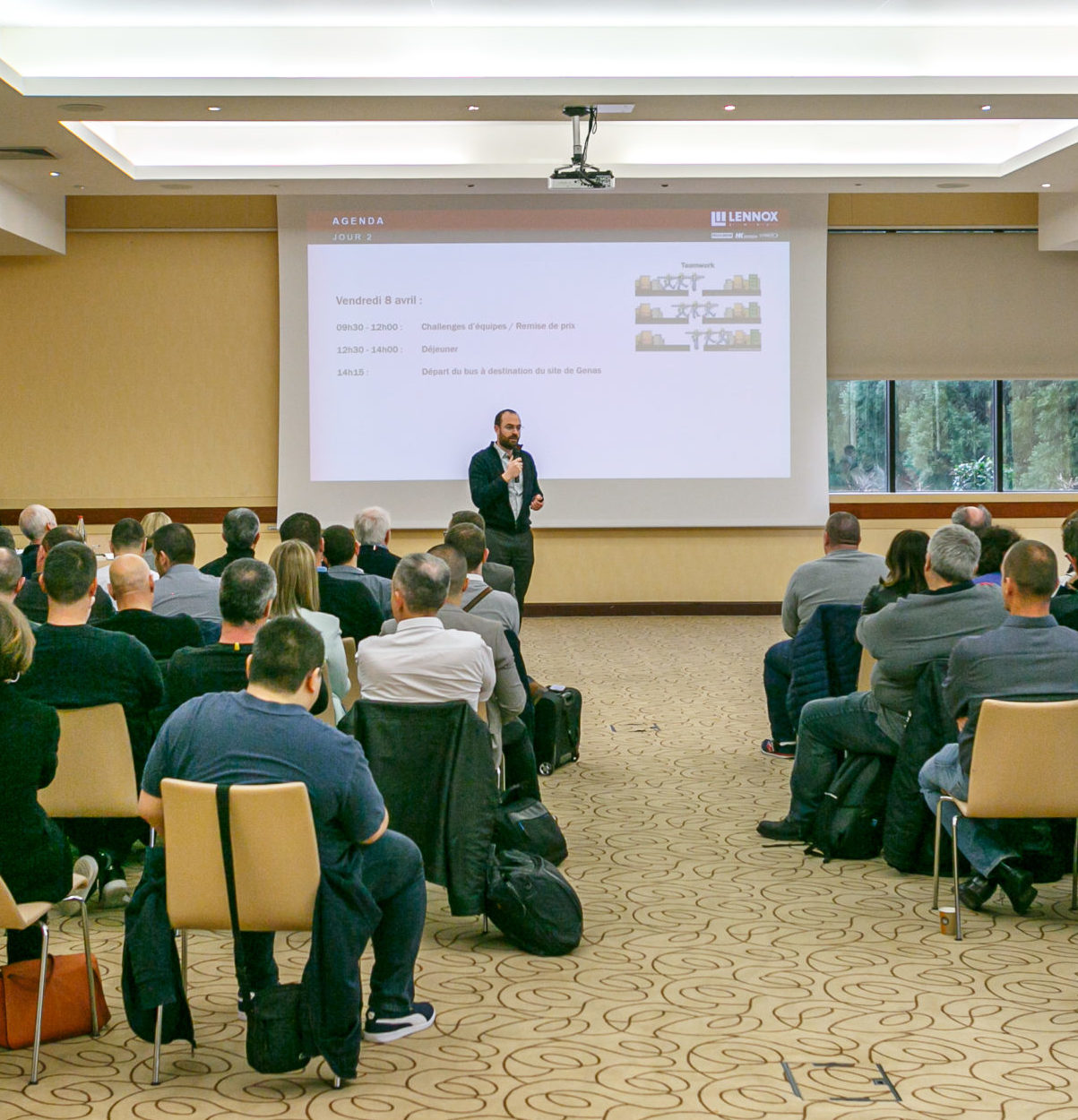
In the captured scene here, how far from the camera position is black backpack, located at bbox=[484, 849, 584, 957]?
379 cm

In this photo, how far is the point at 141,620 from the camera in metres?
→ 4.57

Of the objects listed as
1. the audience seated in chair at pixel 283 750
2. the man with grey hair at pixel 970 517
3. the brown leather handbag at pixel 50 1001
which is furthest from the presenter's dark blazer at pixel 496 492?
the audience seated in chair at pixel 283 750

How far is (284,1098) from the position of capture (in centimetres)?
287

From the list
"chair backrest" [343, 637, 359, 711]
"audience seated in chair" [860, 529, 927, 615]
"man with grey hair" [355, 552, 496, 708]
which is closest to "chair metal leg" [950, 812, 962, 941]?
"audience seated in chair" [860, 529, 927, 615]

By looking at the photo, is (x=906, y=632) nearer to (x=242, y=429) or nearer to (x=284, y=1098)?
(x=284, y=1098)

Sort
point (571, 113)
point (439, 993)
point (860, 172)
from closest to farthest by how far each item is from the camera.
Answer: point (439, 993)
point (571, 113)
point (860, 172)

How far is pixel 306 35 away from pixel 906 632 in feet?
17.5

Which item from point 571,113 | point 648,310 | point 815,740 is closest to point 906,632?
point 815,740

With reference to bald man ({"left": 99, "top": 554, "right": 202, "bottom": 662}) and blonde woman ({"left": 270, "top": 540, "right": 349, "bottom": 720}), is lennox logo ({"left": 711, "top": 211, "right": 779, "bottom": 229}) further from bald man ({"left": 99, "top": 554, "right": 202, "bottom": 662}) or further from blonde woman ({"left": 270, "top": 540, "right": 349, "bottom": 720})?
bald man ({"left": 99, "top": 554, "right": 202, "bottom": 662})

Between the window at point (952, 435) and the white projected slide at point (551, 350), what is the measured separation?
96cm

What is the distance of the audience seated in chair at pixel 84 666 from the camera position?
3893 mm

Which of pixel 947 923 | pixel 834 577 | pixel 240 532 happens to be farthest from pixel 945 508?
pixel 947 923

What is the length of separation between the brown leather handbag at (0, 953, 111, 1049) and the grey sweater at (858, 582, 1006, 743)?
2.70m

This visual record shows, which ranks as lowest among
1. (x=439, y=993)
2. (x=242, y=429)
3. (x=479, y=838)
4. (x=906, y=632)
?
(x=439, y=993)
